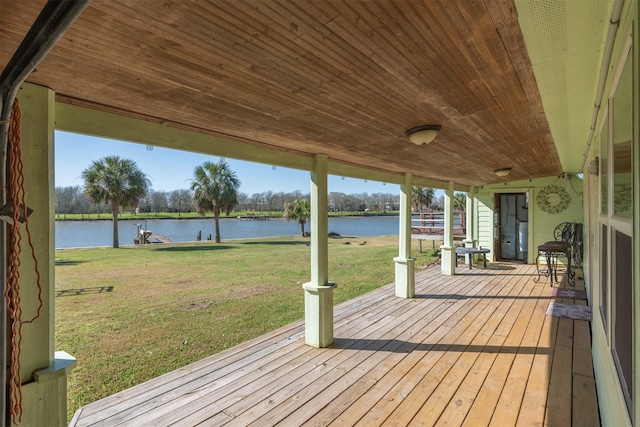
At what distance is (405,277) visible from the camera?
5621mm

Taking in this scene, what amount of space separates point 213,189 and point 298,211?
237 inches

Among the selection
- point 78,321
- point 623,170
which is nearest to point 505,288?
point 623,170

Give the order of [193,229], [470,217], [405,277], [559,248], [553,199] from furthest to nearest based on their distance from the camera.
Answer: [193,229] → [470,217] → [553,199] → [559,248] → [405,277]

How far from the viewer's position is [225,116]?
2219mm

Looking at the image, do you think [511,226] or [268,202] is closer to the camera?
[511,226]

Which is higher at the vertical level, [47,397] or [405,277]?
[47,397]

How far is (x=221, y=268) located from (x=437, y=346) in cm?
768

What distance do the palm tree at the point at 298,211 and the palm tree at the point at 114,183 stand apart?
9108 mm

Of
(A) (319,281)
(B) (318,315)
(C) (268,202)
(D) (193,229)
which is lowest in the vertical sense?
(D) (193,229)

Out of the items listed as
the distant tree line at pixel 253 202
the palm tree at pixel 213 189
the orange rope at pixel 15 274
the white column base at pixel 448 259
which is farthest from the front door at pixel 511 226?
the distant tree line at pixel 253 202

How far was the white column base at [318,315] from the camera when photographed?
3.63 metres

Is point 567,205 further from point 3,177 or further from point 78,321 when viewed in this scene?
point 78,321

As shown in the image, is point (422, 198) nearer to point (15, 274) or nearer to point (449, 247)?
point (449, 247)

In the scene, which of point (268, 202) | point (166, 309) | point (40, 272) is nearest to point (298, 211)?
point (268, 202)
